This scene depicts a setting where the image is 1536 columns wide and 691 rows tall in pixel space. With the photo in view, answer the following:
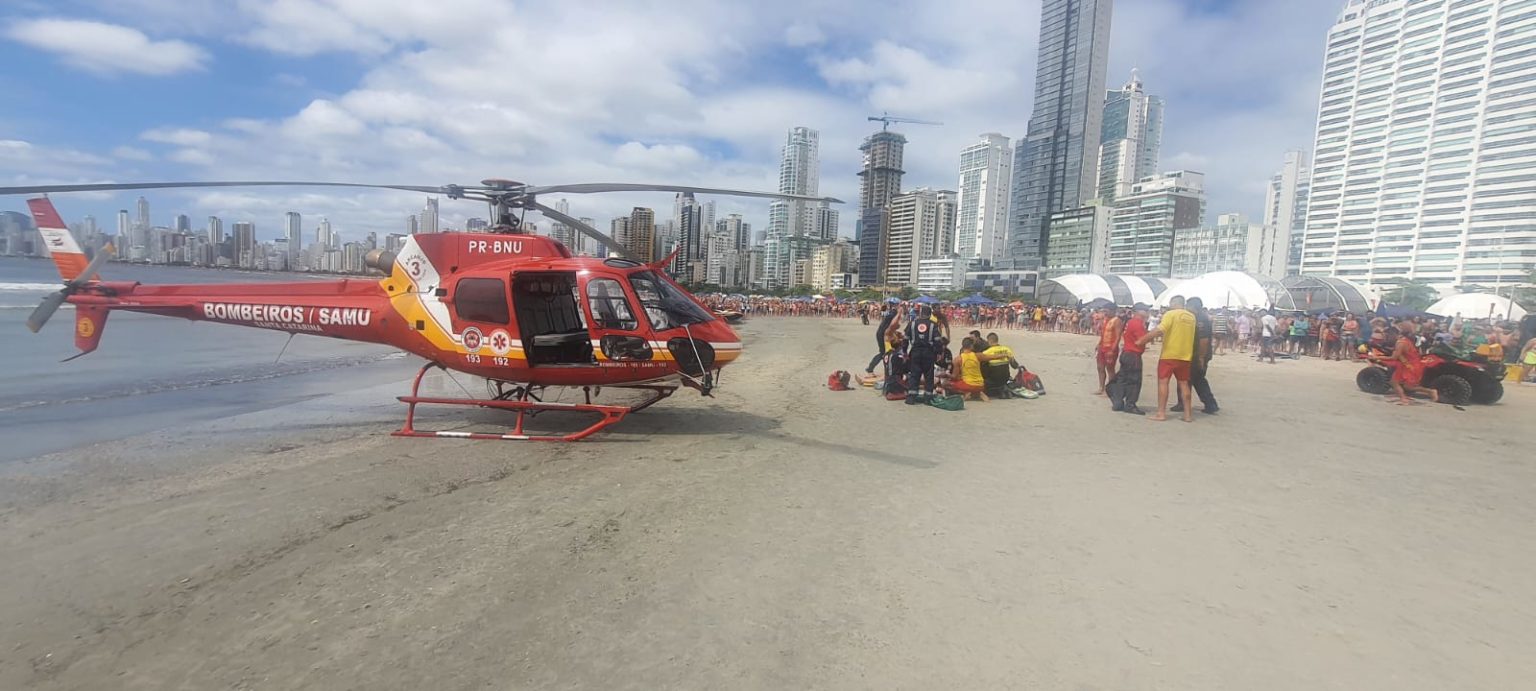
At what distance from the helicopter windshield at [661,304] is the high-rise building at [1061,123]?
170 m

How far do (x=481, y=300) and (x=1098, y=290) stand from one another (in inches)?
2239

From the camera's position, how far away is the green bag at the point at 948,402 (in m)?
10.0

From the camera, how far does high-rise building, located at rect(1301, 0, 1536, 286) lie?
7600cm

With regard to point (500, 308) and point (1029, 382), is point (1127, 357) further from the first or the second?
point (500, 308)

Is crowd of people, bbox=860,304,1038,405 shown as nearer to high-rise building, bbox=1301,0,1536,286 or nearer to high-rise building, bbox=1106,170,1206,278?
high-rise building, bbox=1301,0,1536,286

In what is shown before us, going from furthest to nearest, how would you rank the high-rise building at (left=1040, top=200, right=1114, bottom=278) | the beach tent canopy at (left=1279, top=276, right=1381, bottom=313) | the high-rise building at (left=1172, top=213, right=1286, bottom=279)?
the high-rise building at (left=1040, top=200, right=1114, bottom=278) → the high-rise building at (left=1172, top=213, right=1286, bottom=279) → the beach tent canopy at (left=1279, top=276, right=1381, bottom=313)

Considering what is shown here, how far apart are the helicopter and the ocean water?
1.33 meters

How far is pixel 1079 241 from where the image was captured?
149375mm

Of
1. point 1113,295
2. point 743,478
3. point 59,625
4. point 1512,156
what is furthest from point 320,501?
point 1512,156

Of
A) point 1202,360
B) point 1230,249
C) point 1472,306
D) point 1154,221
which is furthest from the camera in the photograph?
point 1154,221

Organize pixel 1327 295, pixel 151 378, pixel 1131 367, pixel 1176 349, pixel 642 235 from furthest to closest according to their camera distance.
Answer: pixel 1327 295
pixel 151 378
pixel 642 235
pixel 1131 367
pixel 1176 349

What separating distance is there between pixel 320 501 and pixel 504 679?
3.64 meters

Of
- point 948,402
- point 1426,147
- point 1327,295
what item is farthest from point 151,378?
point 1426,147

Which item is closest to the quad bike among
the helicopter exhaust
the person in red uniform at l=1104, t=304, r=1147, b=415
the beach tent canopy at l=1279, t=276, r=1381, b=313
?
the person in red uniform at l=1104, t=304, r=1147, b=415
